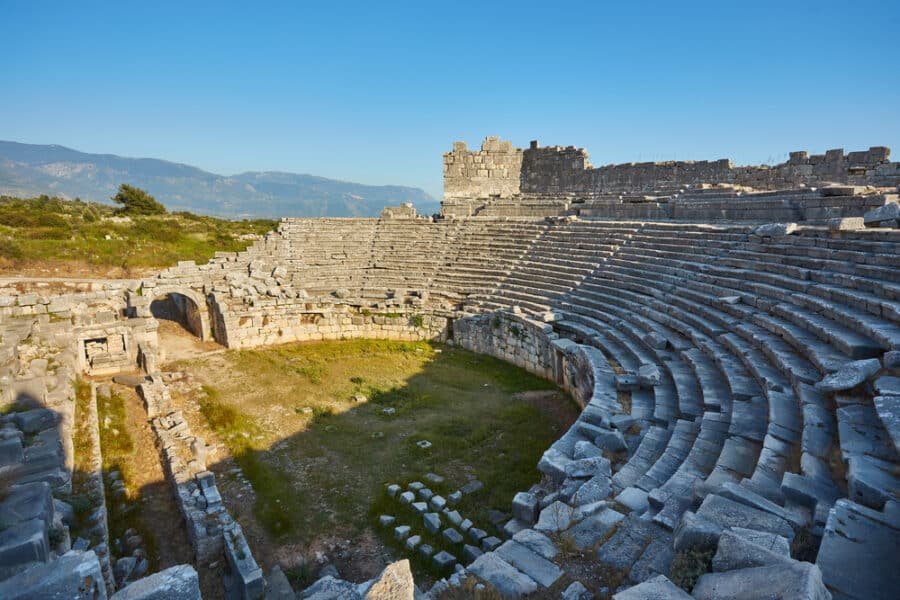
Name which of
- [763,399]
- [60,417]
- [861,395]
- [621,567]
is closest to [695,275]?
[763,399]

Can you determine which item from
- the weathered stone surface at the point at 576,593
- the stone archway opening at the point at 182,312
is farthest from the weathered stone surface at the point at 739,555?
the stone archway opening at the point at 182,312

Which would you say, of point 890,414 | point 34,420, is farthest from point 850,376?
point 34,420

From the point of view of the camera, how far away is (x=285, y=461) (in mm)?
9633

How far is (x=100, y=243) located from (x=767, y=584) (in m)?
25.9

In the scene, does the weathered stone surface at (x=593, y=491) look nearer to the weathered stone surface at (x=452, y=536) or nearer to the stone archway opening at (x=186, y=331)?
the weathered stone surface at (x=452, y=536)

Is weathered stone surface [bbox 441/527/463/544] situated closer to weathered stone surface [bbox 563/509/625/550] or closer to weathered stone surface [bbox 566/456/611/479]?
weathered stone surface [bbox 566/456/611/479]

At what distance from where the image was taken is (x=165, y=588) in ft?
11.2

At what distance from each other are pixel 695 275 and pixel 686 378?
447cm

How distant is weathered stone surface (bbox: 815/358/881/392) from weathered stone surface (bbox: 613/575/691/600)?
344 cm

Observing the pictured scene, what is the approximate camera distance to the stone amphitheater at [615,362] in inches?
148

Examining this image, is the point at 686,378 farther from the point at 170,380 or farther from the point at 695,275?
the point at 170,380

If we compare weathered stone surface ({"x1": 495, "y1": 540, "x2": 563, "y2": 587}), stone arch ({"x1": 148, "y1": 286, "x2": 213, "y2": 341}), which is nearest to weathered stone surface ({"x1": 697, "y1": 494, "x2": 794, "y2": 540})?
weathered stone surface ({"x1": 495, "y1": 540, "x2": 563, "y2": 587})

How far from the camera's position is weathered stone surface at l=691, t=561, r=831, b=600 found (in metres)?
2.66

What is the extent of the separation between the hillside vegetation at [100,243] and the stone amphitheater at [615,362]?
2.47 metres
